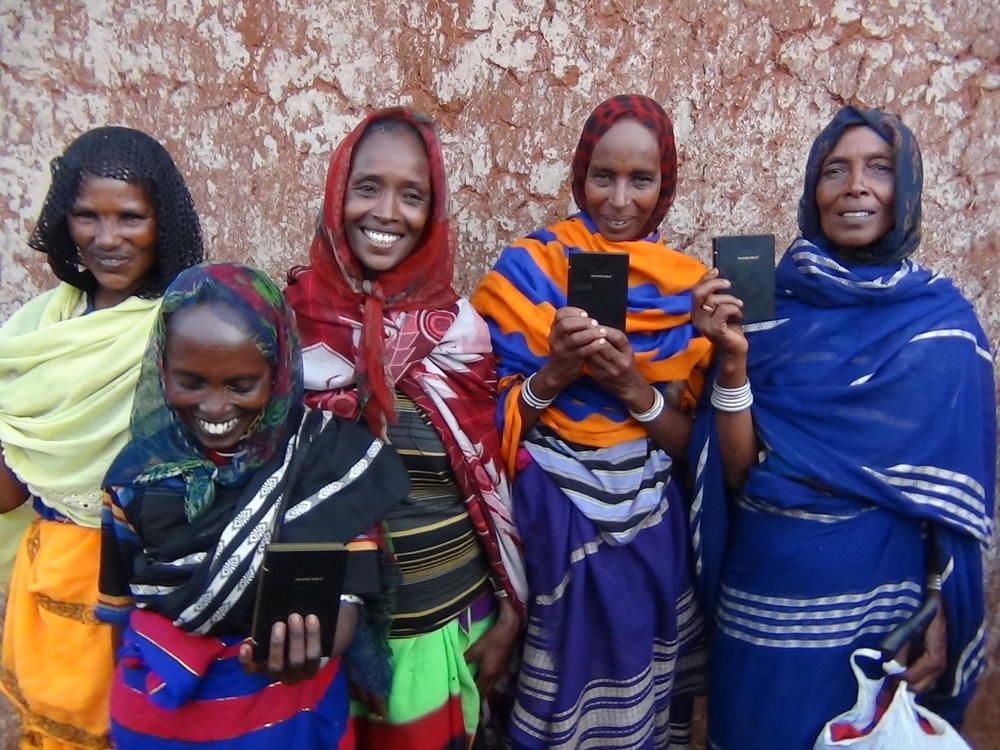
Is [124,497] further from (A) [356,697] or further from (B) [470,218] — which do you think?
(B) [470,218]

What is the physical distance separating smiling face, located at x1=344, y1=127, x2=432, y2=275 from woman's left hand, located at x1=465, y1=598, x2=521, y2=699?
78 centimetres

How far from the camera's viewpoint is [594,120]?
5.60 feet

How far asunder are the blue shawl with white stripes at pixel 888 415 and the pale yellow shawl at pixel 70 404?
1174 mm

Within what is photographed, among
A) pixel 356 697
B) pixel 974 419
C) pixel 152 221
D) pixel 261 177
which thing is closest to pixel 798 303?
pixel 974 419

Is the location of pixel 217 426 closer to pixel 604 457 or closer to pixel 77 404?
pixel 77 404

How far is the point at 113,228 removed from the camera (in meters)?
1.44

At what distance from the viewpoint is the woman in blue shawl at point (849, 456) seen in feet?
4.94

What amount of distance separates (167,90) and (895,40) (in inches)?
80.9

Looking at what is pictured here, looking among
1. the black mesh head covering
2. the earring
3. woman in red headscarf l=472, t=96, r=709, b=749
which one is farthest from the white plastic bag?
the black mesh head covering

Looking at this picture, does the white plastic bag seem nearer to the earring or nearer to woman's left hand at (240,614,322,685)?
woman's left hand at (240,614,322,685)

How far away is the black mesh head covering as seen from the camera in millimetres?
1438

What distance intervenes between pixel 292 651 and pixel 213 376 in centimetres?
44

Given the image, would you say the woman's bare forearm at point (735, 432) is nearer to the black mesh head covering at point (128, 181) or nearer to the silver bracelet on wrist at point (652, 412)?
the silver bracelet on wrist at point (652, 412)

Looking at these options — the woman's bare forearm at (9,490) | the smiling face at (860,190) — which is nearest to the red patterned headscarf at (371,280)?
the woman's bare forearm at (9,490)
